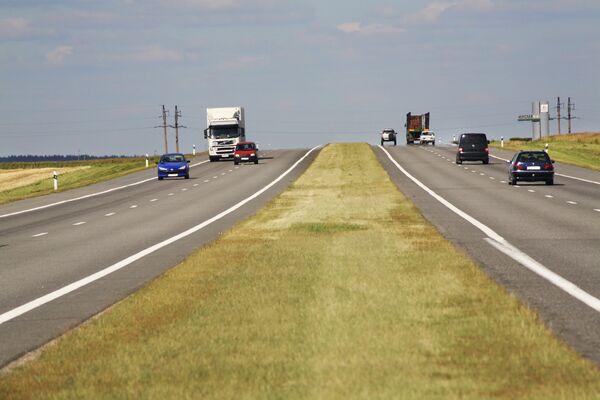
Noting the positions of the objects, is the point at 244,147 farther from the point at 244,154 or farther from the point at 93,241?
the point at 93,241

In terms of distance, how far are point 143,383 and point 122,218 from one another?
25570 mm

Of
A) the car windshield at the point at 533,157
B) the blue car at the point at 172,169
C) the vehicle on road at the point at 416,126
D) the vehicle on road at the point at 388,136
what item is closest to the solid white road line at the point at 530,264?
the car windshield at the point at 533,157

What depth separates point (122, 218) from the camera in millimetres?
32750

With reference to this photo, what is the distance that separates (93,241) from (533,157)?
2865 centimetres

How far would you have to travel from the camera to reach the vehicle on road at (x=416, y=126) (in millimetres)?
119750

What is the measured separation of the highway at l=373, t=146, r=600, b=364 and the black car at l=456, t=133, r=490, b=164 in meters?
15.0

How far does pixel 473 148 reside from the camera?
234 feet

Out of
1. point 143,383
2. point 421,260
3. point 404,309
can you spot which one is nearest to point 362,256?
point 421,260

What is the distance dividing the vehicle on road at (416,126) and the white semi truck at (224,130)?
138ft

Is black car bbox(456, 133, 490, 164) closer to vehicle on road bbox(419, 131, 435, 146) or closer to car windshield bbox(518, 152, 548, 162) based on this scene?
car windshield bbox(518, 152, 548, 162)

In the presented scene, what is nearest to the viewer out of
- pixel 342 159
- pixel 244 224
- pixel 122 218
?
Result: pixel 244 224

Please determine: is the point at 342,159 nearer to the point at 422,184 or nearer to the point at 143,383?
the point at 422,184

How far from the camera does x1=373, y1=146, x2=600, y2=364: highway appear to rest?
1124 cm

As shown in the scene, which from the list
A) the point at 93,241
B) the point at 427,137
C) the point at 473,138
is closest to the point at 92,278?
the point at 93,241
